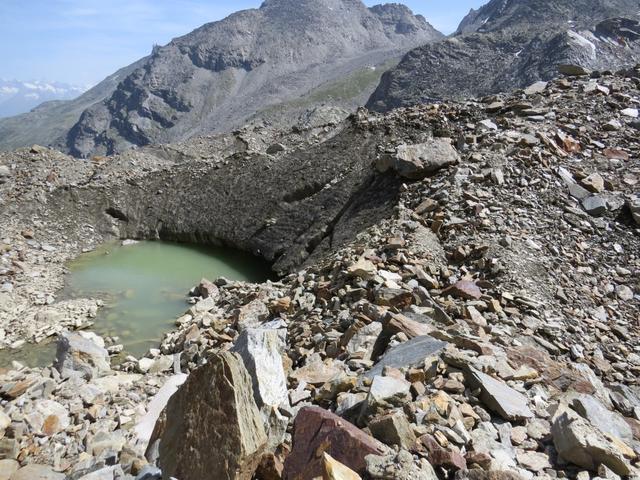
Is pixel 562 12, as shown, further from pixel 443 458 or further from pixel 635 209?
pixel 443 458

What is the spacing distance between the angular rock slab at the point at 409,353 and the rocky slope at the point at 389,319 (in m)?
0.03

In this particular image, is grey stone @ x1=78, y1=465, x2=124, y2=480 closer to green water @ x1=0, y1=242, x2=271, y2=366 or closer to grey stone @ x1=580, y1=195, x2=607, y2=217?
green water @ x1=0, y1=242, x2=271, y2=366

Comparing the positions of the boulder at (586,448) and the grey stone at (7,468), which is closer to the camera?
the boulder at (586,448)

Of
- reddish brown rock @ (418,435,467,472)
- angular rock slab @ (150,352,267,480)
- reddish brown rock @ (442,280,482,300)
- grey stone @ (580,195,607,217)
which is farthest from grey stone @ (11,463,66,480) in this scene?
grey stone @ (580,195,607,217)

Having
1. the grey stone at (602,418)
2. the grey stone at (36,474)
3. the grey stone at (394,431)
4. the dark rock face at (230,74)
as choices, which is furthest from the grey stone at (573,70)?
the dark rock face at (230,74)

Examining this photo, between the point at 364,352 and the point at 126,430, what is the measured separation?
3.56m

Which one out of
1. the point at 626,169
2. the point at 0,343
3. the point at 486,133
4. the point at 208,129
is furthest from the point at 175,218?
the point at 208,129

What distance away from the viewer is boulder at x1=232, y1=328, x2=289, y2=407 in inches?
201

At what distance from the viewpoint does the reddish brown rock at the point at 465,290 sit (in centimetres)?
830

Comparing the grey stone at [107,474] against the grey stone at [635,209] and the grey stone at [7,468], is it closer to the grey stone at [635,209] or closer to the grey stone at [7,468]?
the grey stone at [7,468]

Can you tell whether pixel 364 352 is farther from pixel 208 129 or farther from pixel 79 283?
pixel 208 129

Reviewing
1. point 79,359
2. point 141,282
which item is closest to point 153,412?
point 79,359

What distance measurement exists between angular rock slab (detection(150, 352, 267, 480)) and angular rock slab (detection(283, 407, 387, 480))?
36 cm

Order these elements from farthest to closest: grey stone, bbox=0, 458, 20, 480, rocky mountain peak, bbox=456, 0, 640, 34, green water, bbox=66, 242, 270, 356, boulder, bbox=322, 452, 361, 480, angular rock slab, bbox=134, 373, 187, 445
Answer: rocky mountain peak, bbox=456, 0, 640, 34
green water, bbox=66, 242, 270, 356
angular rock slab, bbox=134, 373, 187, 445
grey stone, bbox=0, 458, 20, 480
boulder, bbox=322, 452, 361, 480
